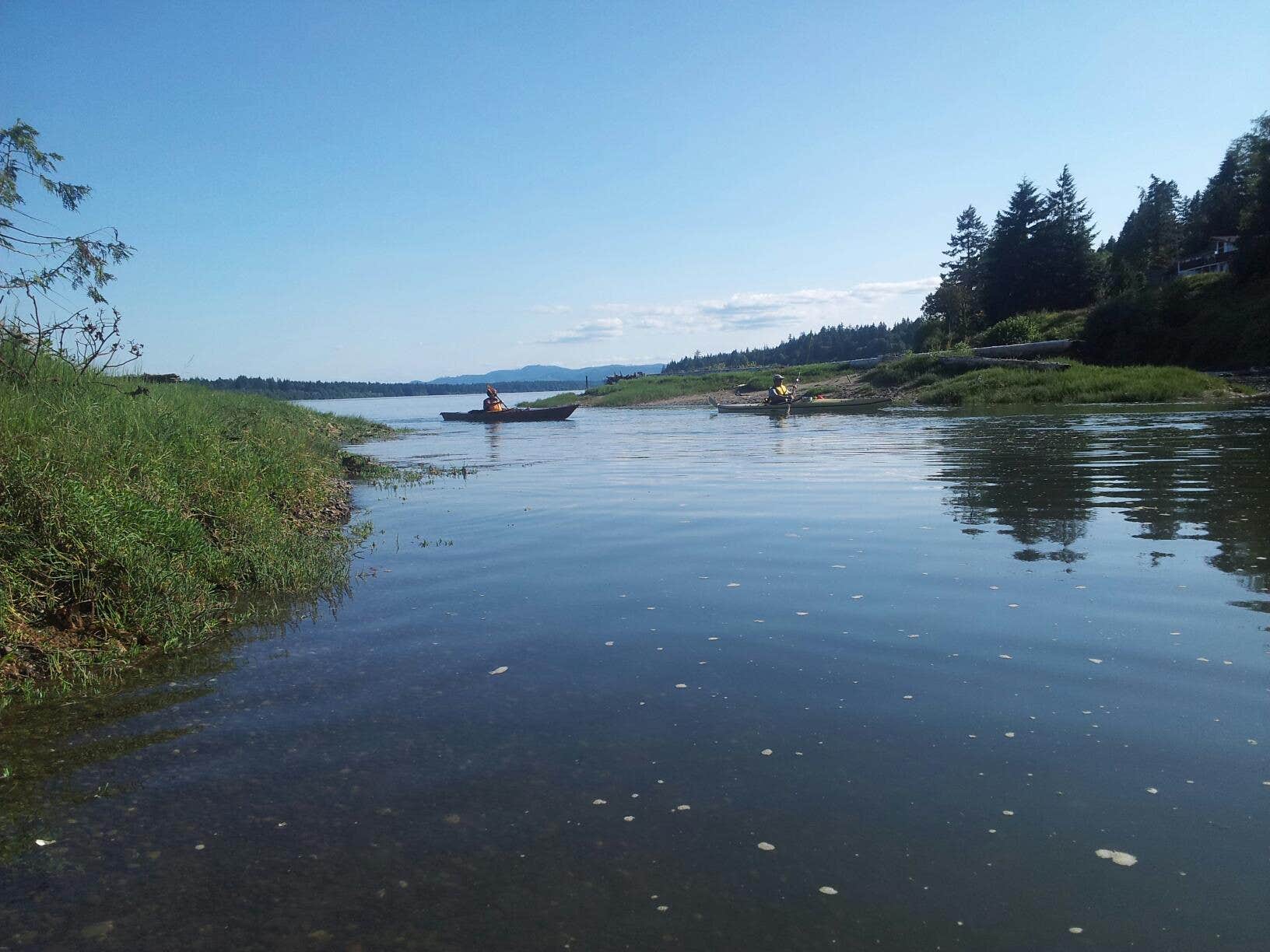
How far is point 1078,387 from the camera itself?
37.2 m

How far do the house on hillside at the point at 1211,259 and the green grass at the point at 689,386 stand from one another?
1119 inches

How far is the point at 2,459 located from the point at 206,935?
5.34 metres

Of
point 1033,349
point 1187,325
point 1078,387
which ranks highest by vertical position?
point 1187,325

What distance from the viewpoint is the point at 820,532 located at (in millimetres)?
10766

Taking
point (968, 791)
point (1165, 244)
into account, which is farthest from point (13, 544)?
point (1165, 244)

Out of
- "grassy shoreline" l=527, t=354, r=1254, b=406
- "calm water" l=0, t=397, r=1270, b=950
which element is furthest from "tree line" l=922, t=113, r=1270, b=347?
"calm water" l=0, t=397, r=1270, b=950

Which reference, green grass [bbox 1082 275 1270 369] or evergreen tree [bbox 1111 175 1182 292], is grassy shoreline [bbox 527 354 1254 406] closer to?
green grass [bbox 1082 275 1270 369]

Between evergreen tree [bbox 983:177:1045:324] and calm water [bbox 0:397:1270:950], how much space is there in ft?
197

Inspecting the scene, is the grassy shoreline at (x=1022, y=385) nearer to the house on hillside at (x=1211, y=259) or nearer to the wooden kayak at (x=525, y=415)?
the wooden kayak at (x=525, y=415)

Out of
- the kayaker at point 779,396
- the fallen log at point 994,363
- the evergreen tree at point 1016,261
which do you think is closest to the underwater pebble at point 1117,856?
the fallen log at point 994,363

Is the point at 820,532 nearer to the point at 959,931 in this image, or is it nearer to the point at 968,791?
the point at 968,791

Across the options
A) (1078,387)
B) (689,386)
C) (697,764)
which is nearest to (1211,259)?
(1078,387)

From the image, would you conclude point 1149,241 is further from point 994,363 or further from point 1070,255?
point 994,363

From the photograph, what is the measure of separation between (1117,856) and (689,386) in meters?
71.5
